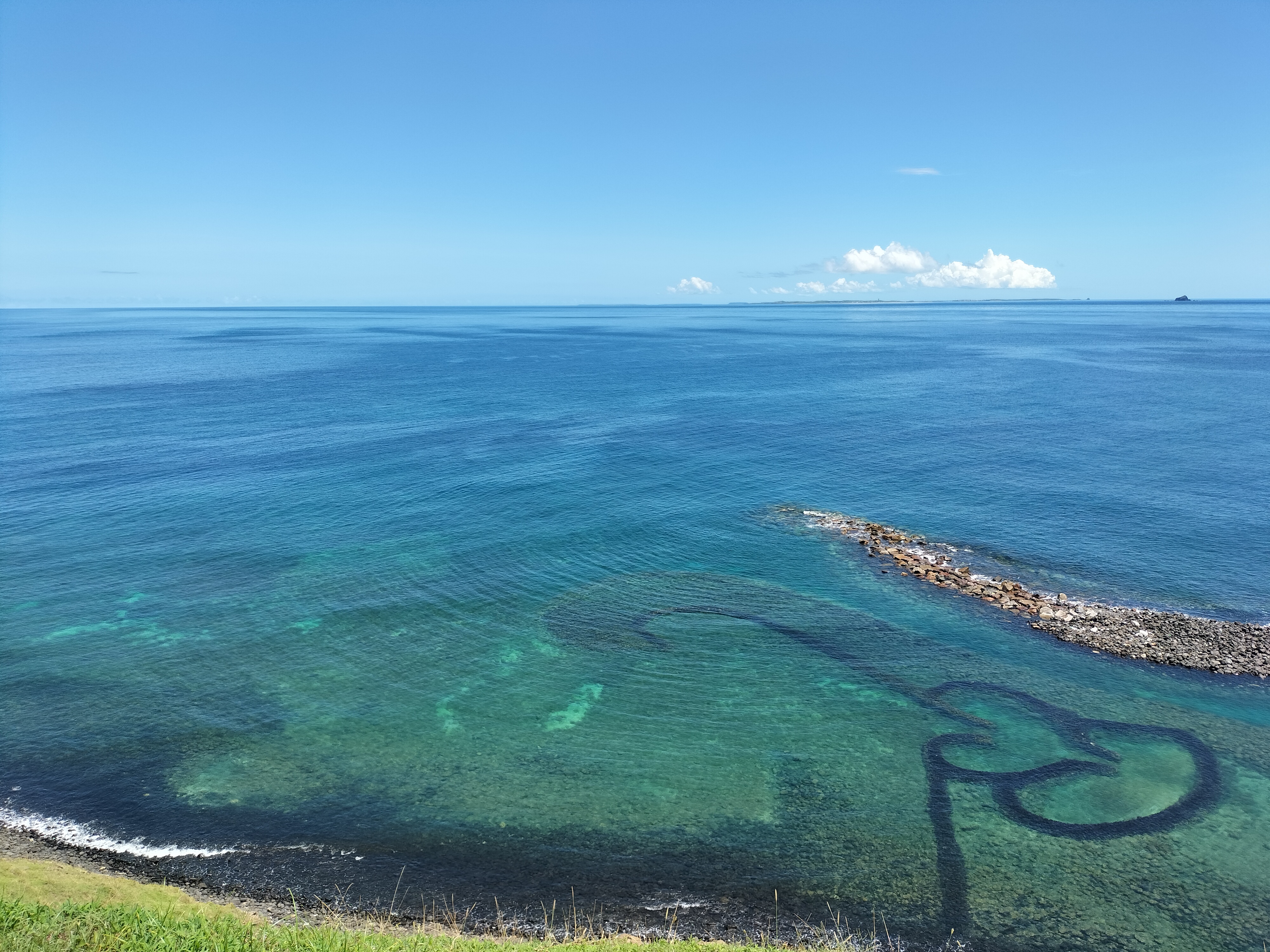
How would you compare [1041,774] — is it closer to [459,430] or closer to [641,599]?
[641,599]

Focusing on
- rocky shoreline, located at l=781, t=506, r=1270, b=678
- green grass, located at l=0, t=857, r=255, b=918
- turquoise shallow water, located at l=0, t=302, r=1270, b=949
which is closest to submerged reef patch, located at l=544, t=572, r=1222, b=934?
turquoise shallow water, located at l=0, t=302, r=1270, b=949

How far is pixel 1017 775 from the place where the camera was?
1500 inches

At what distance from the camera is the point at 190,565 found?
62781mm

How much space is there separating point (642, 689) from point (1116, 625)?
3613 centimetres

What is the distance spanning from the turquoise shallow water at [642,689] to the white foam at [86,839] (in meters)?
0.28

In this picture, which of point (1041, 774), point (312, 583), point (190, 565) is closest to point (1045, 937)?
point (1041, 774)

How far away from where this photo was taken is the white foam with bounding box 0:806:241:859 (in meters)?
32.5

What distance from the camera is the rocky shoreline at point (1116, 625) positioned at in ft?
159

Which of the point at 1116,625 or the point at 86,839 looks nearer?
the point at 86,839

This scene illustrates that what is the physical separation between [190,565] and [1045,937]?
218ft

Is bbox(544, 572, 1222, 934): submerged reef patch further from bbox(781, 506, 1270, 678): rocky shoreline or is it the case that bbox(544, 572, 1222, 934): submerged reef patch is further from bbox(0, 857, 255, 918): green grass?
bbox(0, 857, 255, 918): green grass

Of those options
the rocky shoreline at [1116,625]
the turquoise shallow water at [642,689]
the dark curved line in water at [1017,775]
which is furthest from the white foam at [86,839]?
the rocky shoreline at [1116,625]

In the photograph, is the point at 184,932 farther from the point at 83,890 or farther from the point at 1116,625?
the point at 1116,625

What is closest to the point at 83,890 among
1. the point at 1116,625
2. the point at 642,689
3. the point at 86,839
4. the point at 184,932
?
the point at 86,839
